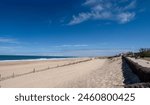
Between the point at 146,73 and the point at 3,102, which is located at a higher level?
the point at 146,73

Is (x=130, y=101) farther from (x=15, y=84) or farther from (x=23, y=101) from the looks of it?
(x=15, y=84)

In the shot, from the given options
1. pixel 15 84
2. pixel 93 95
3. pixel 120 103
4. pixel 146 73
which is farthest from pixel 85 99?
pixel 15 84

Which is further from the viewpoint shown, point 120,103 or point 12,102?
point 12,102

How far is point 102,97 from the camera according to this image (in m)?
8.90

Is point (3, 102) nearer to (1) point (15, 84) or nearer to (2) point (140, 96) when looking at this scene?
(2) point (140, 96)

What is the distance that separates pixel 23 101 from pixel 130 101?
3863 millimetres

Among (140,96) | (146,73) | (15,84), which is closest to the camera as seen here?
(140,96)

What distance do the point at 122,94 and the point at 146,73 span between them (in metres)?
3.84

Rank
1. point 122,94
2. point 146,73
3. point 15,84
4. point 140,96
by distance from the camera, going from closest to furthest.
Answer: point 140,96, point 122,94, point 146,73, point 15,84

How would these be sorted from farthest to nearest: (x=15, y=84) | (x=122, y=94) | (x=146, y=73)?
(x=15, y=84), (x=146, y=73), (x=122, y=94)

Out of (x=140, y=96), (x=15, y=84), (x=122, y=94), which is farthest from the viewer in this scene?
(x=15, y=84)

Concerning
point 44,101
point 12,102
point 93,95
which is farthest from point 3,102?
point 93,95

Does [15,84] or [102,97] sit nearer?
[102,97]

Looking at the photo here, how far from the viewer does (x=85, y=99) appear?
9195mm
